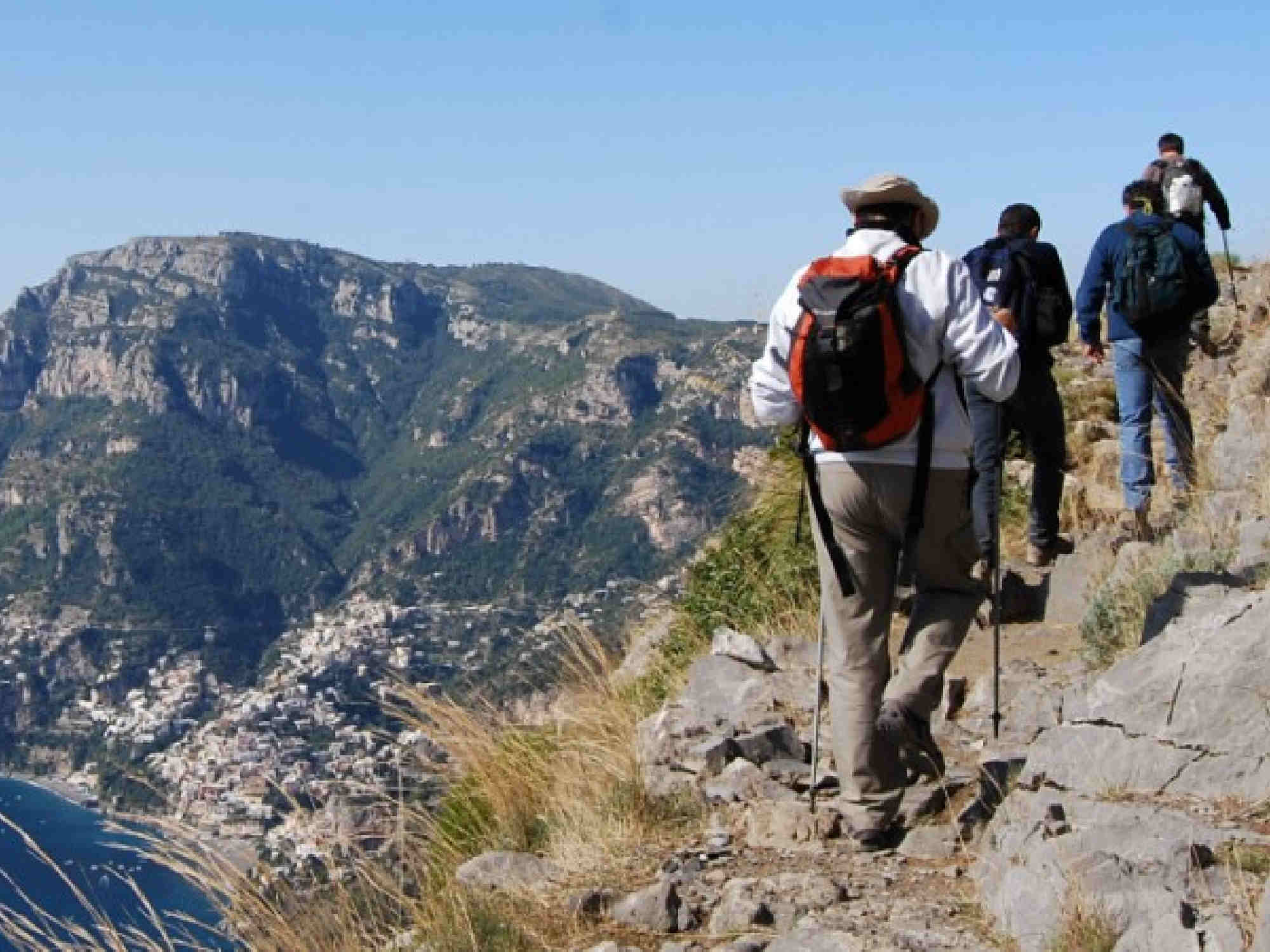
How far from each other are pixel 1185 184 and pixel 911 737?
6.86 meters

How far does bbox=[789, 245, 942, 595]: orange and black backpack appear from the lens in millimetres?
4629

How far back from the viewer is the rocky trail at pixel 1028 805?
374cm

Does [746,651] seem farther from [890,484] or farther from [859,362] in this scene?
[859,362]

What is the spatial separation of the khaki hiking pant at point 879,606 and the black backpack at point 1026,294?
2.94 m

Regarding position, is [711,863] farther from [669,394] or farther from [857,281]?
[669,394]

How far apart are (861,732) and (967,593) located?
0.63 metres

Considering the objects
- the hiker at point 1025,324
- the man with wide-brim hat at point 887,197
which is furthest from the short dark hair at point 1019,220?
the man with wide-brim hat at point 887,197

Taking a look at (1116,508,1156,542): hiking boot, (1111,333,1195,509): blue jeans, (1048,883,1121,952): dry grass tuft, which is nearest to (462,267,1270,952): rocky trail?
(1048,883,1121,952): dry grass tuft

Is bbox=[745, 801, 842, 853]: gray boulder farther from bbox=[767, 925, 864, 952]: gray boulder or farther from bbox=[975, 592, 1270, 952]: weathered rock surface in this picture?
bbox=[767, 925, 864, 952]: gray boulder

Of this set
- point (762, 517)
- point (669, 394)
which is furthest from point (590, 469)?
point (762, 517)

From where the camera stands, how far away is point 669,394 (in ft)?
600

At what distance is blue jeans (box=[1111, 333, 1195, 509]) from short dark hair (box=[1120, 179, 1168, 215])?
0.74m

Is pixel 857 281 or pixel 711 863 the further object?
pixel 711 863

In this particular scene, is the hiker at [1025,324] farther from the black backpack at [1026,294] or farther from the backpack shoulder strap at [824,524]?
the backpack shoulder strap at [824,524]
